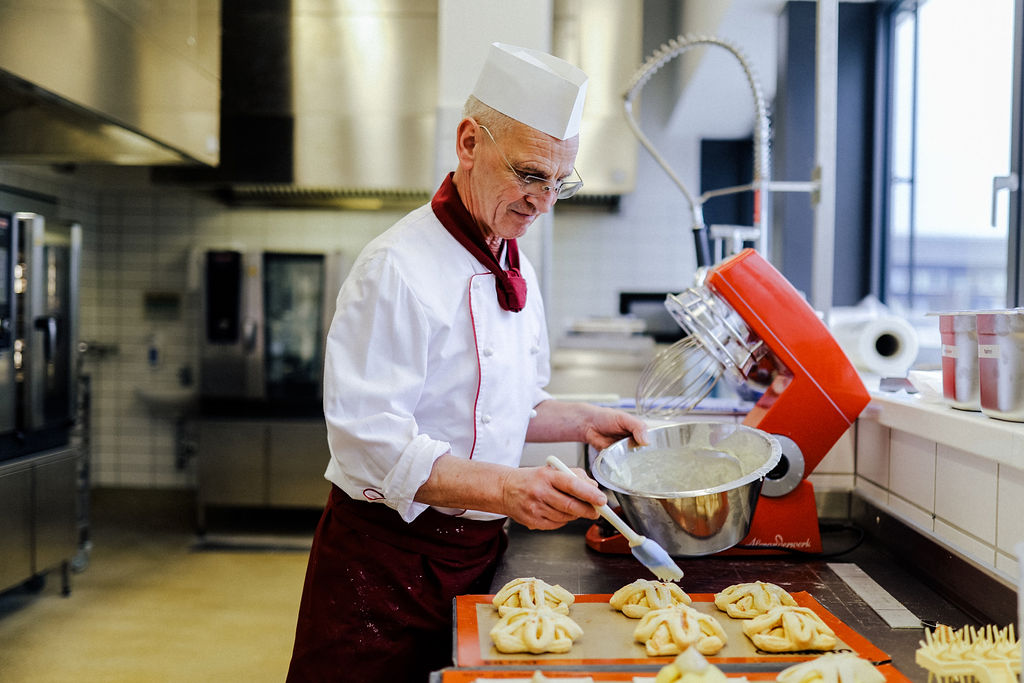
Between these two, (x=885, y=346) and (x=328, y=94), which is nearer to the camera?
(x=885, y=346)

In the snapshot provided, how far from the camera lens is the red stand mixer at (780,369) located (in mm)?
1455

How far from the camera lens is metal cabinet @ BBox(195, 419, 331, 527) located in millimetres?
4488

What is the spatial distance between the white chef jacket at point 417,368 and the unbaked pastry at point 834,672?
0.55 m

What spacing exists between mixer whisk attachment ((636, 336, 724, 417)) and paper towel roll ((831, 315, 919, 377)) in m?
0.47

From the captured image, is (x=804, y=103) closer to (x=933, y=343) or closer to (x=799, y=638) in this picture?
(x=933, y=343)

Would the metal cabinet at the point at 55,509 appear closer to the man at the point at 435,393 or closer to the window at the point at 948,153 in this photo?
the man at the point at 435,393

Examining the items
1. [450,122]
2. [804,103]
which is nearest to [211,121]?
[450,122]

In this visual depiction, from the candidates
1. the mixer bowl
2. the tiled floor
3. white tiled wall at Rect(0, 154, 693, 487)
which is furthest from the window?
the tiled floor

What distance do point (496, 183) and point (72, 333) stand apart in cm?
321

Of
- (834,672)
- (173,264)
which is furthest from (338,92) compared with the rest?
(834,672)

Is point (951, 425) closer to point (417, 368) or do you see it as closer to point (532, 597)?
point (532, 597)

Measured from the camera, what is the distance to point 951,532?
135cm

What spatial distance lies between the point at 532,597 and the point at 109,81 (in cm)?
303

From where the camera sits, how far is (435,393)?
1328 millimetres
